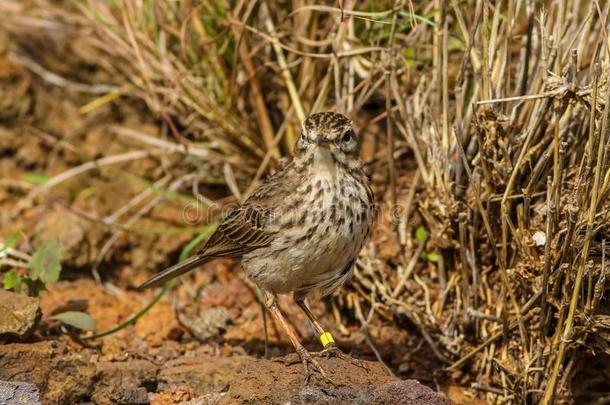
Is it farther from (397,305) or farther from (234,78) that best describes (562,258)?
(234,78)

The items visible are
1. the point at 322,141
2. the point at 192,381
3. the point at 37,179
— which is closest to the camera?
the point at 322,141

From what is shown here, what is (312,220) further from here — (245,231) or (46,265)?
(46,265)

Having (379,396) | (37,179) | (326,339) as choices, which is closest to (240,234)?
(326,339)

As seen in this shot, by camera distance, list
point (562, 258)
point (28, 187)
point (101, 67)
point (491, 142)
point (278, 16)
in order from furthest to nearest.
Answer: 1. point (101, 67)
2. point (28, 187)
3. point (278, 16)
4. point (491, 142)
5. point (562, 258)

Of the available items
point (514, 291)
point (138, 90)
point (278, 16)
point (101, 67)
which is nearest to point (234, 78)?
point (278, 16)

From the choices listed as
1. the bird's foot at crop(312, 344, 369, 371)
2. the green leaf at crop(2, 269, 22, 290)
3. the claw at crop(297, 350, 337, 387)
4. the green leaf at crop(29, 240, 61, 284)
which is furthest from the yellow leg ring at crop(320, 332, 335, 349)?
the green leaf at crop(2, 269, 22, 290)

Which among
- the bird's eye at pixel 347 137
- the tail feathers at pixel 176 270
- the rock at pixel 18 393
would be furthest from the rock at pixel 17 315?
the bird's eye at pixel 347 137

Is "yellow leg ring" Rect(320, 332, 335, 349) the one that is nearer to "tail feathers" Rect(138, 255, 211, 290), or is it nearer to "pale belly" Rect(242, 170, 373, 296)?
"pale belly" Rect(242, 170, 373, 296)
